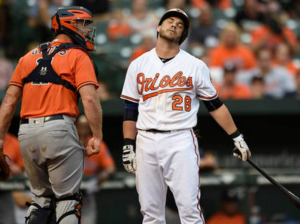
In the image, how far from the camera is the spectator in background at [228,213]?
25.3 ft

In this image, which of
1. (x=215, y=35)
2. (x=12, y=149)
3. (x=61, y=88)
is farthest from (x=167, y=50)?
(x=215, y=35)

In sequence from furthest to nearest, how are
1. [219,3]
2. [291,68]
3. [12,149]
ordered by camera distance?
[219,3] < [291,68] < [12,149]

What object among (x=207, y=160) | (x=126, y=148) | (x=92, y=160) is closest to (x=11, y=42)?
(x=92, y=160)

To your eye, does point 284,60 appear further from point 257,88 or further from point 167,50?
point 167,50

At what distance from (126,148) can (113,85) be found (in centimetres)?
369

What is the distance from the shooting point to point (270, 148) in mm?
9211

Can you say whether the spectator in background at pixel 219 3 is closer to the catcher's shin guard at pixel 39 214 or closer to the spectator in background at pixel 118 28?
the spectator in background at pixel 118 28

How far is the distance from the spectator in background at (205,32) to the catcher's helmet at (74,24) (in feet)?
17.7

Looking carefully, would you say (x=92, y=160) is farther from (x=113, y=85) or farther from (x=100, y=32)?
(x=100, y=32)

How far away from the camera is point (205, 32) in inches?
428

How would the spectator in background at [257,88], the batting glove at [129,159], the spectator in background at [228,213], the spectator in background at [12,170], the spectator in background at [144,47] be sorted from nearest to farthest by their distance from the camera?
the batting glove at [129,159]
the spectator in background at [12,170]
the spectator in background at [228,213]
the spectator in background at [257,88]
the spectator in background at [144,47]

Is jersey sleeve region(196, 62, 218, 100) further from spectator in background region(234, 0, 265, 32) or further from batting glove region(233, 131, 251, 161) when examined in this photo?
spectator in background region(234, 0, 265, 32)

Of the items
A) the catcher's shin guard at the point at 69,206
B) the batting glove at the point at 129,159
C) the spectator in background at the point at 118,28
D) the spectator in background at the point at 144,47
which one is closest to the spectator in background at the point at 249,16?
the spectator in background at the point at 118,28

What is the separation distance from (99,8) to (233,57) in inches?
104
